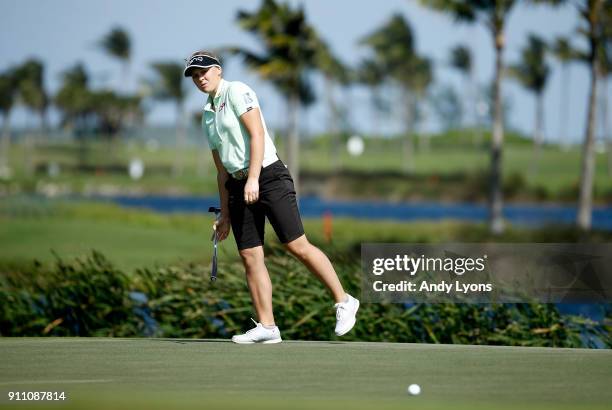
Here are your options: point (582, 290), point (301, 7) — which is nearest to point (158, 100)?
point (301, 7)

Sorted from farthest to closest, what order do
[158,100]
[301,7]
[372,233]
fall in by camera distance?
[158,100] → [301,7] → [372,233]

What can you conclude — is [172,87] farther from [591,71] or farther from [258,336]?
[258,336]

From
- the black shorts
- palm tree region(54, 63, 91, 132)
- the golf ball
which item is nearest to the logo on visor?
the black shorts

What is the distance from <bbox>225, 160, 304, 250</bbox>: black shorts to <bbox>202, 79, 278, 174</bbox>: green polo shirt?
10cm

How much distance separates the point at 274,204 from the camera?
8383 mm

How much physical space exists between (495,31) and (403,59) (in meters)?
79.9

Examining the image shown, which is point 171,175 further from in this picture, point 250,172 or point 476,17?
point 250,172

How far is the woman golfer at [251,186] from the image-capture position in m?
8.24

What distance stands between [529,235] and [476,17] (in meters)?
10.1

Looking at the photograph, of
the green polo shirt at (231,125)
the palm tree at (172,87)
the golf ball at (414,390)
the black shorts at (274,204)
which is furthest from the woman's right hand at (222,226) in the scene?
the palm tree at (172,87)

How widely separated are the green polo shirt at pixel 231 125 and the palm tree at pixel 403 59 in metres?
105

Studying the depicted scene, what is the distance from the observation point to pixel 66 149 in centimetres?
17638

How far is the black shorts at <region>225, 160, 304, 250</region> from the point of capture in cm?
838

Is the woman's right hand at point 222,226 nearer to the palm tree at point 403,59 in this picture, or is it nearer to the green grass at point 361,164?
the green grass at point 361,164
